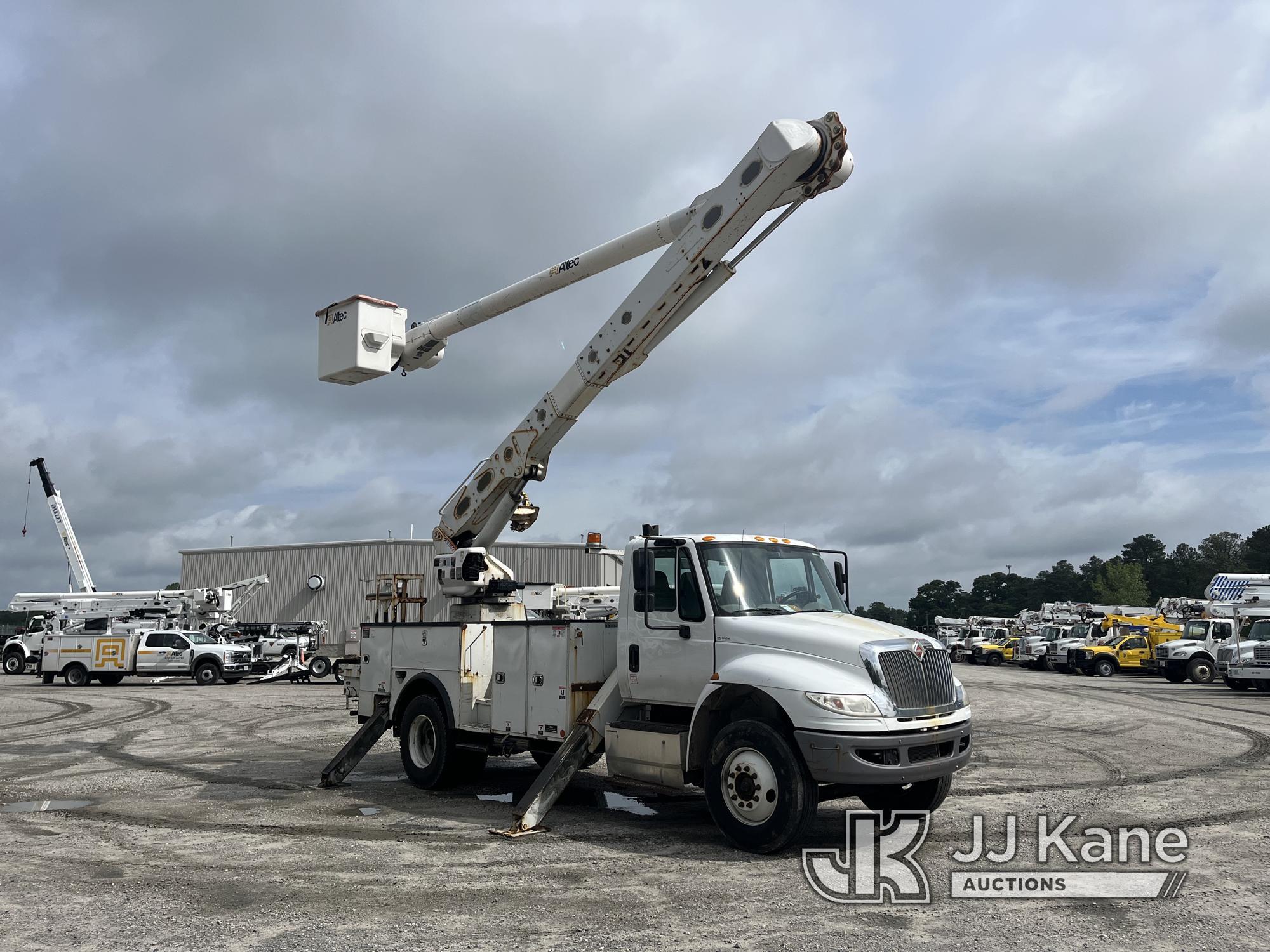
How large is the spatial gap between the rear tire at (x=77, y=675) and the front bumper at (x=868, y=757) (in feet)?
101

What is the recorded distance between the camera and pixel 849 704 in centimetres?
743

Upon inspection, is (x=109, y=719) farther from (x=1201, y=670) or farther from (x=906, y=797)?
(x=1201, y=670)

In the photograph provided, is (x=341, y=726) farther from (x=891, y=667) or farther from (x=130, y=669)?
(x=130, y=669)

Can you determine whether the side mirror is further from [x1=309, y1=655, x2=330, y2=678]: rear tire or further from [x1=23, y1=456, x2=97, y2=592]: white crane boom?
[x1=23, y1=456, x2=97, y2=592]: white crane boom

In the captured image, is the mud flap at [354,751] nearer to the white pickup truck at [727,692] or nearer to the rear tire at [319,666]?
the white pickup truck at [727,692]

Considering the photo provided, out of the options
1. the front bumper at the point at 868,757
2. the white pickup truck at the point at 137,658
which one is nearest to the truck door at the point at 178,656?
the white pickup truck at the point at 137,658

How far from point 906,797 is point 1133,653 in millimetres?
35097

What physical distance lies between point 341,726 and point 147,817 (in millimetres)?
8687

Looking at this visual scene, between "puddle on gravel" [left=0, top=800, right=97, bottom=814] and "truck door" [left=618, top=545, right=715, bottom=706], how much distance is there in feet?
19.7

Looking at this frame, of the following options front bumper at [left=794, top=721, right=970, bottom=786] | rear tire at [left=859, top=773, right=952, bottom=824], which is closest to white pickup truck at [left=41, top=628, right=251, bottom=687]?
rear tire at [left=859, top=773, right=952, bottom=824]

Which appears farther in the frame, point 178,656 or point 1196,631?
point 1196,631

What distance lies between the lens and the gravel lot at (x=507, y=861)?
19.1 feet

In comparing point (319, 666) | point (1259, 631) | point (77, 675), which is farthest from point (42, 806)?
point (1259, 631)

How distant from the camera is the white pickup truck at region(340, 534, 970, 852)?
7.52 meters
